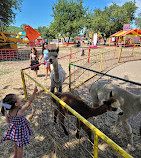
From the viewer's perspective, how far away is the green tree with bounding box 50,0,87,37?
2553 cm

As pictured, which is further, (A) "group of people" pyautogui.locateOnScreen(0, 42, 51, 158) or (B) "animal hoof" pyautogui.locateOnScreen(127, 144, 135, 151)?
(B) "animal hoof" pyautogui.locateOnScreen(127, 144, 135, 151)

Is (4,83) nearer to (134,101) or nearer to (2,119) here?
(2,119)

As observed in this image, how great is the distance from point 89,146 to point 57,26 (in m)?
27.6

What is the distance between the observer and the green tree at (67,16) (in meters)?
25.5

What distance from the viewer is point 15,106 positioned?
1795 mm

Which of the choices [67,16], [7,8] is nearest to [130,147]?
[7,8]

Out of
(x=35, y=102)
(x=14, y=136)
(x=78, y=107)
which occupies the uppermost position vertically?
(x=78, y=107)

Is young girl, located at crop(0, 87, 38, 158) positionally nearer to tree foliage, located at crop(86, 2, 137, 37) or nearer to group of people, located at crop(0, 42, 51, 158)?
group of people, located at crop(0, 42, 51, 158)

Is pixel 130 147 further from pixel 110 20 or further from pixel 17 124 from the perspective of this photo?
pixel 110 20

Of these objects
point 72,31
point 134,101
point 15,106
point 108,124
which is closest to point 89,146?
point 108,124

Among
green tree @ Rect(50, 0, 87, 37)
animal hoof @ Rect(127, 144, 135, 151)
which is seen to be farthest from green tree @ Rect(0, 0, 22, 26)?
animal hoof @ Rect(127, 144, 135, 151)

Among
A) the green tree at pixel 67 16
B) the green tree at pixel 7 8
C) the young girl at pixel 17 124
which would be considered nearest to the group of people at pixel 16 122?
the young girl at pixel 17 124

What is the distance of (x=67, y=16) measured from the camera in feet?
85.7

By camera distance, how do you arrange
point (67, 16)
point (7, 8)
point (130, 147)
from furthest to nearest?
point (67, 16)
point (7, 8)
point (130, 147)
